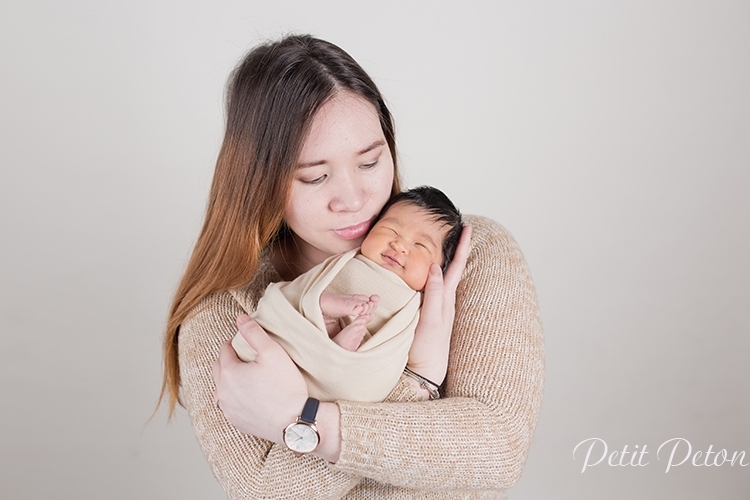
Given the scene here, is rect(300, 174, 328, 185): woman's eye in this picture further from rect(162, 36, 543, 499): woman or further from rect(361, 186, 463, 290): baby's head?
rect(361, 186, 463, 290): baby's head

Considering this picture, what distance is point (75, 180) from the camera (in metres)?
3.44

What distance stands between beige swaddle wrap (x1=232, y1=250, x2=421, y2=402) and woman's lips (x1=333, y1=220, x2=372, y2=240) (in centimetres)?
15

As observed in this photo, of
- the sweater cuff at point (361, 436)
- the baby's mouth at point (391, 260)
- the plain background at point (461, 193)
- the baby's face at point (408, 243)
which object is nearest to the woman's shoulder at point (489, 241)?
the baby's face at point (408, 243)

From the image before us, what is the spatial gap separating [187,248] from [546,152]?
1.83 meters

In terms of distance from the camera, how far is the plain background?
3412mm

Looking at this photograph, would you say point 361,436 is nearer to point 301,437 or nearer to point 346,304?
point 301,437

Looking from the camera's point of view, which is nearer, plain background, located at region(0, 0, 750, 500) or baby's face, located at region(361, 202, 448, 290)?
baby's face, located at region(361, 202, 448, 290)

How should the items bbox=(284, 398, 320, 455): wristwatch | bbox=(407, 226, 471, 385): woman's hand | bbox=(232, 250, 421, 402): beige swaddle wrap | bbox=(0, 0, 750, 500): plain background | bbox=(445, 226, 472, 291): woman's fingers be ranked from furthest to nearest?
bbox=(0, 0, 750, 500): plain background < bbox=(445, 226, 472, 291): woman's fingers < bbox=(407, 226, 471, 385): woman's hand < bbox=(232, 250, 421, 402): beige swaddle wrap < bbox=(284, 398, 320, 455): wristwatch

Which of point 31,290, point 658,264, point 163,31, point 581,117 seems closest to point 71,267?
point 31,290

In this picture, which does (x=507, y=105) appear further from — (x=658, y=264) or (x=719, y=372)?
(x=719, y=372)

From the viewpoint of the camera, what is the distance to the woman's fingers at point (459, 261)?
201 centimetres

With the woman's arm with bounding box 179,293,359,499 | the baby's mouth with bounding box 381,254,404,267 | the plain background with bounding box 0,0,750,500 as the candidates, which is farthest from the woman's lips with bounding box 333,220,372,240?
the plain background with bounding box 0,0,750,500

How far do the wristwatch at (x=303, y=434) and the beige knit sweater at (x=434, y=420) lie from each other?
7 centimetres

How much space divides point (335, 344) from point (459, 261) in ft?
1.53
